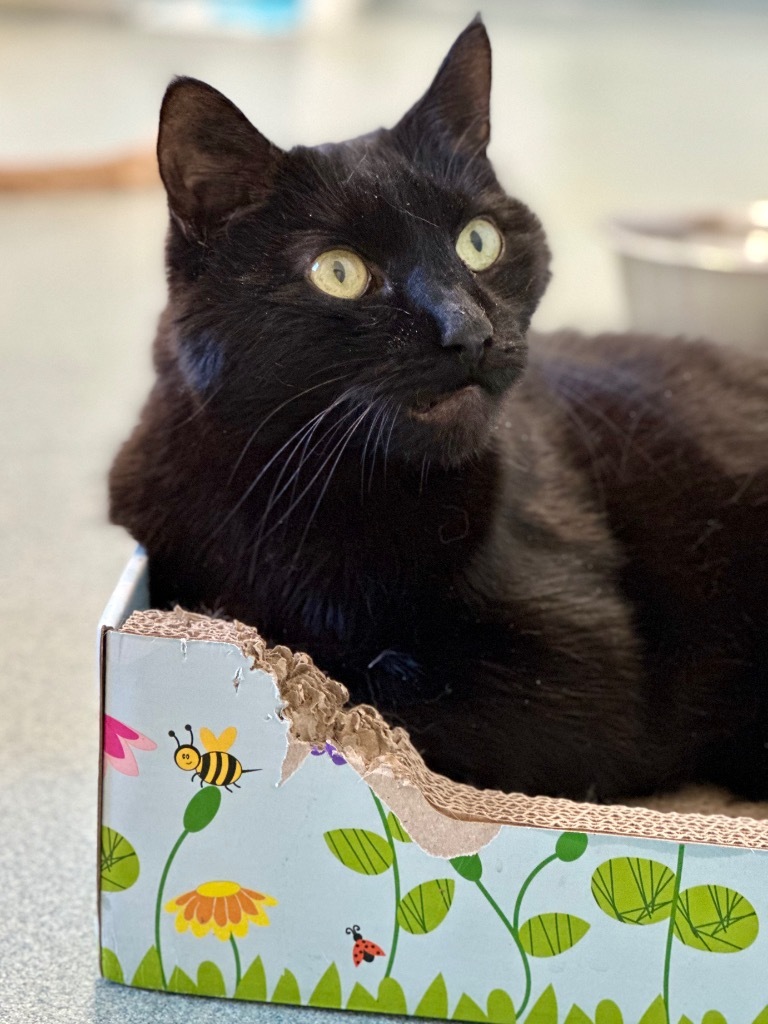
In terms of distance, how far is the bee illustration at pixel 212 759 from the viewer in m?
0.72

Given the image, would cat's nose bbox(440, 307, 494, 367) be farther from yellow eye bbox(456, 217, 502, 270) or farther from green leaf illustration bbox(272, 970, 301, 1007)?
green leaf illustration bbox(272, 970, 301, 1007)

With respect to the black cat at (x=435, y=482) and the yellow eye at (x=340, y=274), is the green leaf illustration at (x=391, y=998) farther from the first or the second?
the yellow eye at (x=340, y=274)

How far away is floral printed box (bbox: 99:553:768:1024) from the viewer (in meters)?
0.72

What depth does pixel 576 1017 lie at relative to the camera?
774mm

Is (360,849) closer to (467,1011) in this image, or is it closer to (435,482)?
(467,1011)

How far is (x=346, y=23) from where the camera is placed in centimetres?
622

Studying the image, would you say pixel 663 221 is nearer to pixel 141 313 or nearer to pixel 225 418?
pixel 141 313

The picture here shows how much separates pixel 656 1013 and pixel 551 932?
9 cm

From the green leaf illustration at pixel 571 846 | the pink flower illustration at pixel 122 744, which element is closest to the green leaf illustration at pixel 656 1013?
the green leaf illustration at pixel 571 846

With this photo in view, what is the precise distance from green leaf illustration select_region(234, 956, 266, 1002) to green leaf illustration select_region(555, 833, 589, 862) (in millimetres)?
212

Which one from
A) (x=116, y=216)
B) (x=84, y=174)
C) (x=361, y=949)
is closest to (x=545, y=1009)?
(x=361, y=949)

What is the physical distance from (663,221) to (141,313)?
98 centimetres

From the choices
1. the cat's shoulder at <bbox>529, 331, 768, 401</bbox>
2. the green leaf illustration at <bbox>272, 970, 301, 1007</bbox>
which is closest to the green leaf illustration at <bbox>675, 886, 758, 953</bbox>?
the green leaf illustration at <bbox>272, 970, 301, 1007</bbox>

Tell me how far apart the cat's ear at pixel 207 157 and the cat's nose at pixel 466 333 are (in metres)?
0.17
